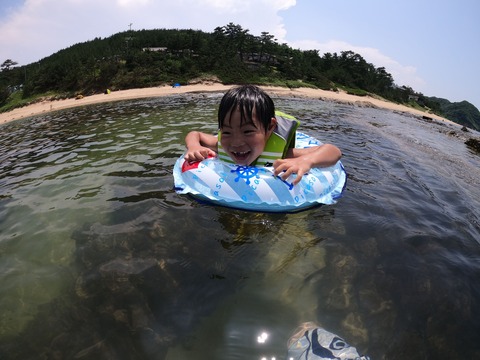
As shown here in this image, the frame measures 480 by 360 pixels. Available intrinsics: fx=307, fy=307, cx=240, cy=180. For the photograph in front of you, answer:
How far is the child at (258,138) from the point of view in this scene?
350 centimetres

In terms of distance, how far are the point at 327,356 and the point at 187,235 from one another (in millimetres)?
1863

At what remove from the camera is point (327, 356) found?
6.30ft

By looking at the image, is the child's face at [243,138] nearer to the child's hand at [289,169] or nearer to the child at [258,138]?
the child at [258,138]

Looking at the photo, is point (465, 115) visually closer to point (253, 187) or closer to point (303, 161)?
point (303, 161)

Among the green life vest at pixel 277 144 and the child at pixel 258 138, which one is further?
the green life vest at pixel 277 144

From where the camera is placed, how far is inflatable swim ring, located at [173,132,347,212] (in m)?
3.57

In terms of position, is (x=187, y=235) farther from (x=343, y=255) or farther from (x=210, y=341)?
(x=343, y=255)

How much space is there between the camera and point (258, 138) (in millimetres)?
3734

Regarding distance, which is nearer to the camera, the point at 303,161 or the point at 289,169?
the point at 289,169

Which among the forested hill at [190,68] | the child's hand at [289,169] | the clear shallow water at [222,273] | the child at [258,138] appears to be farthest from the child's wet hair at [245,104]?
the forested hill at [190,68]

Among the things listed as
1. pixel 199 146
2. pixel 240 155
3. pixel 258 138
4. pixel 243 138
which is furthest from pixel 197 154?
pixel 258 138

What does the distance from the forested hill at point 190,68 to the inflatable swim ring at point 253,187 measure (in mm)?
29963

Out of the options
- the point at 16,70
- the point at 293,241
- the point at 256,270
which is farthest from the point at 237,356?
the point at 16,70

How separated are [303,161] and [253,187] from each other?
2.64 ft
